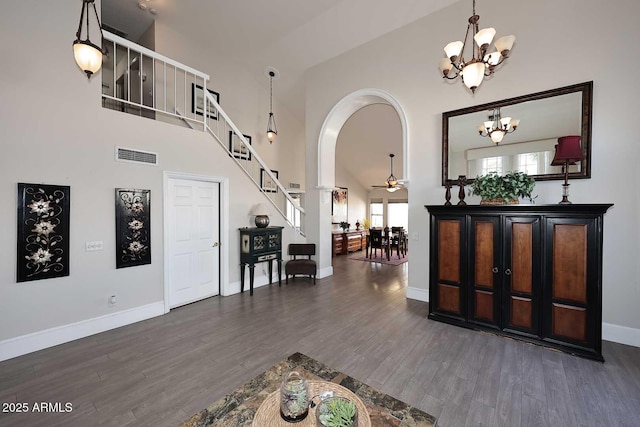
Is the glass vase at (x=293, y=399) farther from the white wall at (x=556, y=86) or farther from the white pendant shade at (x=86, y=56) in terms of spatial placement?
the white wall at (x=556, y=86)

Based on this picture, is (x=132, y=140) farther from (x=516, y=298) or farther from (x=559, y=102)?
(x=559, y=102)

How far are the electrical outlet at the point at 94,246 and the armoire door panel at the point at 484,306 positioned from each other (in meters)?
4.97

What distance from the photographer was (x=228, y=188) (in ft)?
16.1

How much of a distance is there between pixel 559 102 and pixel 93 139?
5.99 m

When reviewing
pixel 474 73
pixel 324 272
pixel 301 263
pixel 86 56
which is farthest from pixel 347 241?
pixel 86 56

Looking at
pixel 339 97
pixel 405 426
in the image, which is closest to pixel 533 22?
pixel 339 97

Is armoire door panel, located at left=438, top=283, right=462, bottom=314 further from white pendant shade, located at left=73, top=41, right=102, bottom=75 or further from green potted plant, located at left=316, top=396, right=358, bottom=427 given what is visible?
white pendant shade, located at left=73, top=41, right=102, bottom=75

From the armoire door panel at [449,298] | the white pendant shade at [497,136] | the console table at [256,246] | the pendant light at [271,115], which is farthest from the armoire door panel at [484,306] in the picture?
the pendant light at [271,115]

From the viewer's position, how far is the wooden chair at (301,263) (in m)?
5.64

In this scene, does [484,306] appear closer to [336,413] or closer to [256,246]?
[336,413]

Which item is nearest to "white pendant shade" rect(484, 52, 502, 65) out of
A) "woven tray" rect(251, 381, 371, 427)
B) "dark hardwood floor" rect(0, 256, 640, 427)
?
"dark hardwood floor" rect(0, 256, 640, 427)

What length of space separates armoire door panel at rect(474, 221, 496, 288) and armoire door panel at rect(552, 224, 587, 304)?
61 centimetres

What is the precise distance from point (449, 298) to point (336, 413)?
3109 millimetres

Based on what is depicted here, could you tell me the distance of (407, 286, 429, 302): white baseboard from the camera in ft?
15.0
